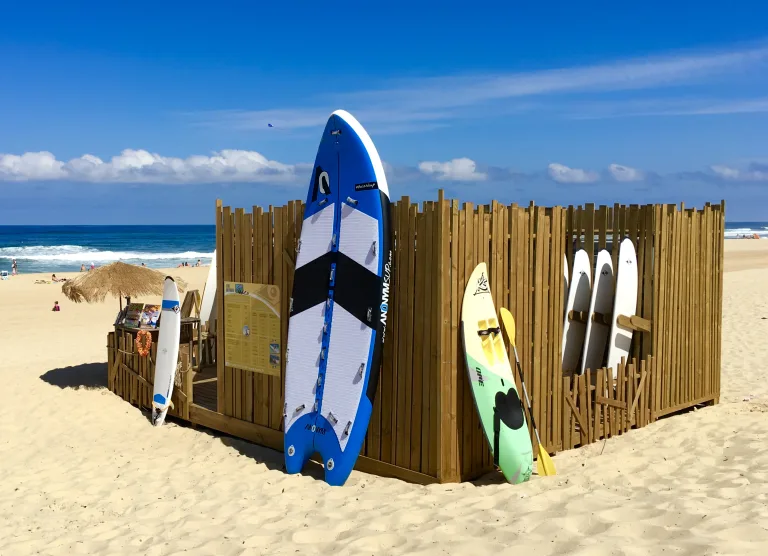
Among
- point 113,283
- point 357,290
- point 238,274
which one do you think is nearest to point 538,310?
point 357,290

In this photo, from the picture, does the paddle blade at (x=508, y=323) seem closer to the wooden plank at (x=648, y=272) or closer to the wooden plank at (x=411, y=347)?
the wooden plank at (x=411, y=347)

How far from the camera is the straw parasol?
366 inches

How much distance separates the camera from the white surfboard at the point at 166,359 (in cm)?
748

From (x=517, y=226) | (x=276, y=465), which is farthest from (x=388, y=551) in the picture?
(x=517, y=226)

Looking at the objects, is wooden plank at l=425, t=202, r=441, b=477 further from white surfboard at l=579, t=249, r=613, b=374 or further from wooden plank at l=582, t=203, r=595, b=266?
wooden plank at l=582, t=203, r=595, b=266

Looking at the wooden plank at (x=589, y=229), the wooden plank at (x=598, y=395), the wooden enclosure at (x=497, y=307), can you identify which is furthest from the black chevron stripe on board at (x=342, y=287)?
the wooden plank at (x=589, y=229)

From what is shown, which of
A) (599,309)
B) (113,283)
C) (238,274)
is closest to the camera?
(238,274)

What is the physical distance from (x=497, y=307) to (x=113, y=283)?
6.00 metres

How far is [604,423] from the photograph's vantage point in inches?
257

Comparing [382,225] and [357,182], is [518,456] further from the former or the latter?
[357,182]

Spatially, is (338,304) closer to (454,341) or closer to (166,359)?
(454,341)

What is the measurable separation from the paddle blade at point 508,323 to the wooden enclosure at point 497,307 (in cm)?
9

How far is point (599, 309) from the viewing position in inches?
286

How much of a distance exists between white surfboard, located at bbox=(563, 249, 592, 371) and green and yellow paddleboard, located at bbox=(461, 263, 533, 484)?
2.34m
